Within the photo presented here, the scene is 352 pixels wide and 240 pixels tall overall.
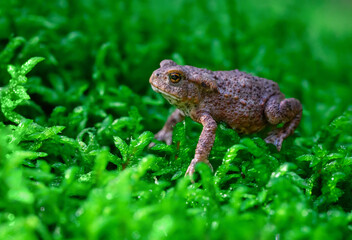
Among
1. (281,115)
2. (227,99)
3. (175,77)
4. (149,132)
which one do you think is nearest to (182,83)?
(175,77)

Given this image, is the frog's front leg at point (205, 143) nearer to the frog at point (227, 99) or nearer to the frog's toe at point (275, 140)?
the frog at point (227, 99)

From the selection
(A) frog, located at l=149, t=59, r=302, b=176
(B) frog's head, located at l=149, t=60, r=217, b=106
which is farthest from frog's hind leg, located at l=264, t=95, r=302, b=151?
(B) frog's head, located at l=149, t=60, r=217, b=106

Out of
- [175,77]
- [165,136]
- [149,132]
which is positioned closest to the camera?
[149,132]

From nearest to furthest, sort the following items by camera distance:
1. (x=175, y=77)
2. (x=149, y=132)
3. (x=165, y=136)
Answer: (x=149, y=132) → (x=175, y=77) → (x=165, y=136)

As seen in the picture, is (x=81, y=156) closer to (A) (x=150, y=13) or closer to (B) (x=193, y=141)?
(B) (x=193, y=141)

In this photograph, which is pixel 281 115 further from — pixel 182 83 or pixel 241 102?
pixel 182 83

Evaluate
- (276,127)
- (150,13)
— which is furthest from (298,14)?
(276,127)

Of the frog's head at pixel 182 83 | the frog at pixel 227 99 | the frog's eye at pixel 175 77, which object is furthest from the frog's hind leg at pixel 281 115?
the frog's eye at pixel 175 77
